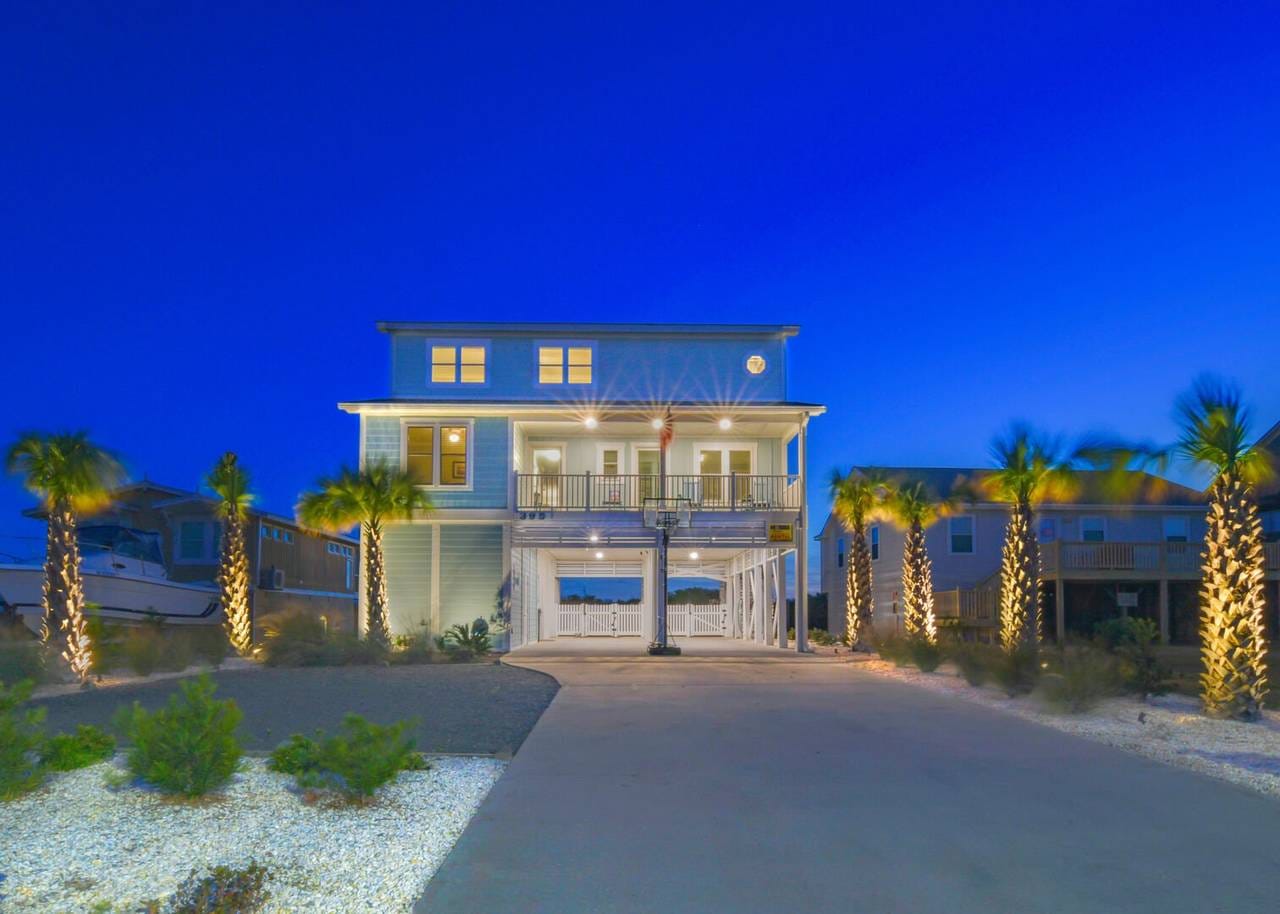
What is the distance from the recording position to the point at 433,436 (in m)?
25.4

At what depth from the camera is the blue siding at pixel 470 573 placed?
24984 mm

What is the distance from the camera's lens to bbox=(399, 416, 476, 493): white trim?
25156mm

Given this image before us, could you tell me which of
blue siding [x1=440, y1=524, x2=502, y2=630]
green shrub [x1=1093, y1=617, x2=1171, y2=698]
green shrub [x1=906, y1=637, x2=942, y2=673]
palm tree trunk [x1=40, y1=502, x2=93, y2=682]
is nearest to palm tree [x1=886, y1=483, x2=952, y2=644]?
green shrub [x1=906, y1=637, x2=942, y2=673]

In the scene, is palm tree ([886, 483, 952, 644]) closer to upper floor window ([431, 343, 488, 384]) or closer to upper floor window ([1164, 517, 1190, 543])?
upper floor window ([431, 343, 488, 384])

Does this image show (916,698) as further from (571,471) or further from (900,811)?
(571,471)

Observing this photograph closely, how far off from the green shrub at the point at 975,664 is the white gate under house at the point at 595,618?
51.3 feet

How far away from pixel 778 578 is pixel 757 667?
5.14 meters

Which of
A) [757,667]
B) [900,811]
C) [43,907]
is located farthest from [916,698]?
[43,907]

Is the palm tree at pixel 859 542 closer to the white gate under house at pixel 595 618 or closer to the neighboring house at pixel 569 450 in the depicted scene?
the neighboring house at pixel 569 450

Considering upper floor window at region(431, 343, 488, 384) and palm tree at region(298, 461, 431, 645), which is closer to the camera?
palm tree at region(298, 461, 431, 645)

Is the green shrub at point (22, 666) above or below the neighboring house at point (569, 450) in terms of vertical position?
below

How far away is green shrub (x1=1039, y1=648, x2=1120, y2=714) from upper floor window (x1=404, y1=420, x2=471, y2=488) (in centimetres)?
1482

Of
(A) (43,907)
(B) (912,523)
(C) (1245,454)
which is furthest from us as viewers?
(B) (912,523)

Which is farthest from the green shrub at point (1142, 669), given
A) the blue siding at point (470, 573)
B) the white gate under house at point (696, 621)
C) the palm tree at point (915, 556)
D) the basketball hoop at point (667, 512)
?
the white gate under house at point (696, 621)
